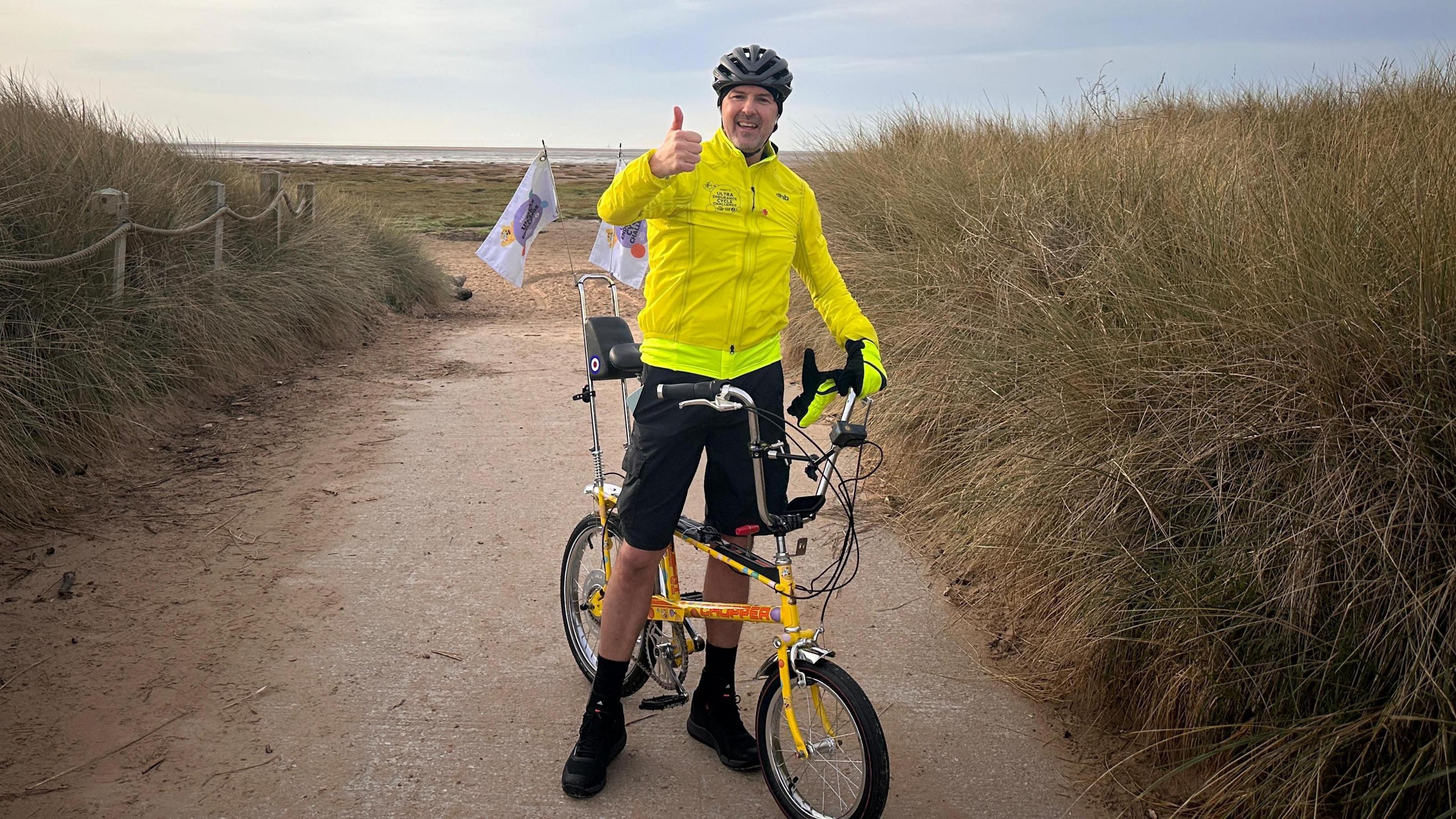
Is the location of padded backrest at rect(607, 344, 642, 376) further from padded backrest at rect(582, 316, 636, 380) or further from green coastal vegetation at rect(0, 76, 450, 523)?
green coastal vegetation at rect(0, 76, 450, 523)

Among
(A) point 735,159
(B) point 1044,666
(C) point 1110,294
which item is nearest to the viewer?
(A) point 735,159

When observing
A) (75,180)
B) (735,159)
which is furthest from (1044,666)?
(75,180)

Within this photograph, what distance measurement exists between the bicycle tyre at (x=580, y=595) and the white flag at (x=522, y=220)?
2873 mm

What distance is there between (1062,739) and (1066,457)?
1041 millimetres

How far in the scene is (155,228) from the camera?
880cm

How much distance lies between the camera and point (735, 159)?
314cm

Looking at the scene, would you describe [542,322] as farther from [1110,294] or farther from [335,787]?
[335,787]

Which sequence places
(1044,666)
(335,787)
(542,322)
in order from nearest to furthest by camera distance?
(335,787)
(1044,666)
(542,322)

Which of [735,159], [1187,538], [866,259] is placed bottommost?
[1187,538]

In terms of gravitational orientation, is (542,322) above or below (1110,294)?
below

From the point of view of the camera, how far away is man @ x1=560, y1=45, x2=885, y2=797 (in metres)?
3.05

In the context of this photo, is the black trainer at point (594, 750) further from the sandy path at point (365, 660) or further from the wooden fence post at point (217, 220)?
the wooden fence post at point (217, 220)

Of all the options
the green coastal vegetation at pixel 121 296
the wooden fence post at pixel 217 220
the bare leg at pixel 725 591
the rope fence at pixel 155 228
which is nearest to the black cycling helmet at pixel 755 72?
the bare leg at pixel 725 591

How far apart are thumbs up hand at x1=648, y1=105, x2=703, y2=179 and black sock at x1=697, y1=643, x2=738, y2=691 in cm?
154
